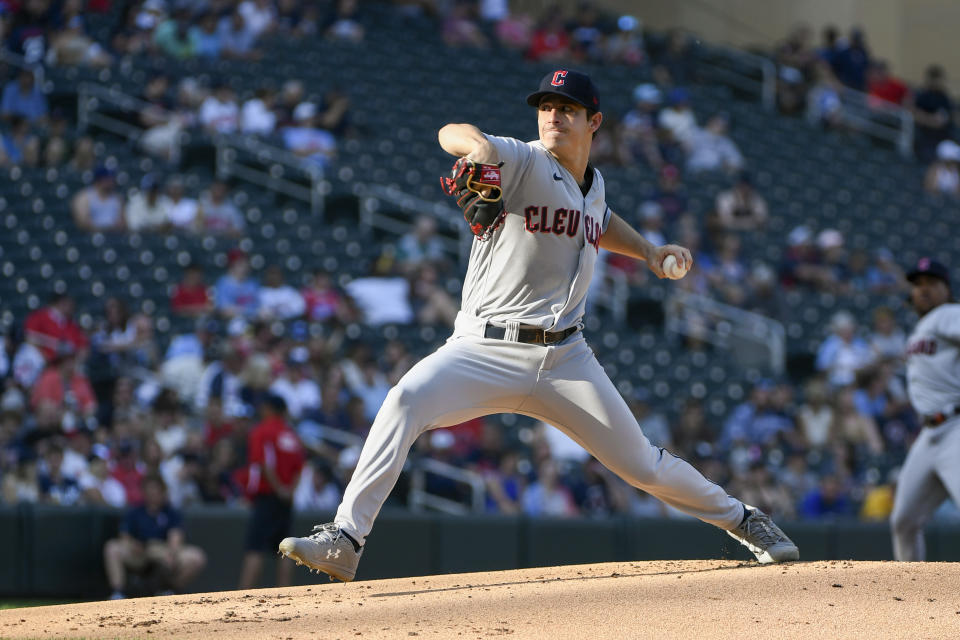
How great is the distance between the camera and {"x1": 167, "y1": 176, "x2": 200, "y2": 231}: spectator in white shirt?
1365 cm

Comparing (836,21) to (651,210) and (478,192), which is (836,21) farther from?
(478,192)

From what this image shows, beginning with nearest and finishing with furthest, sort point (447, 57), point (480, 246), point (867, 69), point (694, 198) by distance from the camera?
point (480, 246), point (694, 198), point (447, 57), point (867, 69)

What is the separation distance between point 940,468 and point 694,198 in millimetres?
9834

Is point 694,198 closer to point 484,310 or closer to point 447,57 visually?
point 447,57

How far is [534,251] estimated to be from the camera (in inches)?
187

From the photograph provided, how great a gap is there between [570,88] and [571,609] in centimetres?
187

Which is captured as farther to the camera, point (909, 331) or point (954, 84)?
point (954, 84)

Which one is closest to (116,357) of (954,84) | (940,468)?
(940,468)

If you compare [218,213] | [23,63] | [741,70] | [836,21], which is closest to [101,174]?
[218,213]

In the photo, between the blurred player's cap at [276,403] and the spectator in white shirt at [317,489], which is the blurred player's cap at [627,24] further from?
the blurred player's cap at [276,403]

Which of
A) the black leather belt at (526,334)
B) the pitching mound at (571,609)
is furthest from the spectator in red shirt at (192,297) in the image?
the black leather belt at (526,334)

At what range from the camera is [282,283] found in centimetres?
1297

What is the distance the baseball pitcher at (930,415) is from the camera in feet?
23.1

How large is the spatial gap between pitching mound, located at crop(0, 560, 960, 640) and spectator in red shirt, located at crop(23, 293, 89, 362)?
6.76 meters
